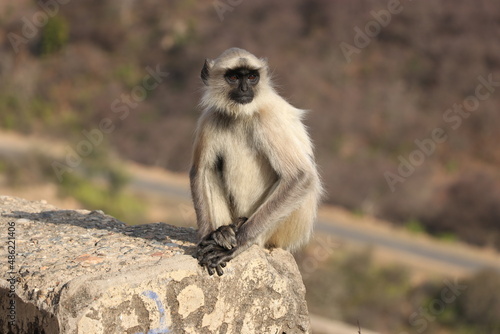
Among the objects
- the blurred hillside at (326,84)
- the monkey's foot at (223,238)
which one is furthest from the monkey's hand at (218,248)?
the blurred hillside at (326,84)

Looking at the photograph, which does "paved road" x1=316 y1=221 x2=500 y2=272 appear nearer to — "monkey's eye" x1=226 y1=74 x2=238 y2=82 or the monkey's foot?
"monkey's eye" x1=226 y1=74 x2=238 y2=82

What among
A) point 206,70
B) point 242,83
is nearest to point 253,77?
point 242,83

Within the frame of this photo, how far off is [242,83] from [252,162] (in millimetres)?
619

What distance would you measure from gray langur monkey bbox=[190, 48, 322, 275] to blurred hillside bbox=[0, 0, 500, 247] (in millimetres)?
18889

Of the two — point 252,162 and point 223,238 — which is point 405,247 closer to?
point 252,162

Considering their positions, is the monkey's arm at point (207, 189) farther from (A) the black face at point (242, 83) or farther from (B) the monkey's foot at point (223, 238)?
(A) the black face at point (242, 83)

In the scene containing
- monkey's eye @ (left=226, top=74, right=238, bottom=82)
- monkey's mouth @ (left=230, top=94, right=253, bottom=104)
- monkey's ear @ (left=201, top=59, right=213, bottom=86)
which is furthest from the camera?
monkey's ear @ (left=201, top=59, right=213, bottom=86)

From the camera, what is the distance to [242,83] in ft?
17.9

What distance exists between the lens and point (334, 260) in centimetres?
1984

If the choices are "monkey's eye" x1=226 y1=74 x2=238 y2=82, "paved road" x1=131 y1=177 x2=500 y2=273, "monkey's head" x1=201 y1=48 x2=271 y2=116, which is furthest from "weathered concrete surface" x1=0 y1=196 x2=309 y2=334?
"paved road" x1=131 y1=177 x2=500 y2=273

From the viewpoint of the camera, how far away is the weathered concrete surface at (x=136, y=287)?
4.20m

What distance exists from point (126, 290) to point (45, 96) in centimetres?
3201

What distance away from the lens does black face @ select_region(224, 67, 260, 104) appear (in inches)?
212

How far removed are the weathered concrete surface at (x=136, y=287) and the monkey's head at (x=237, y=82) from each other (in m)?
1.10
